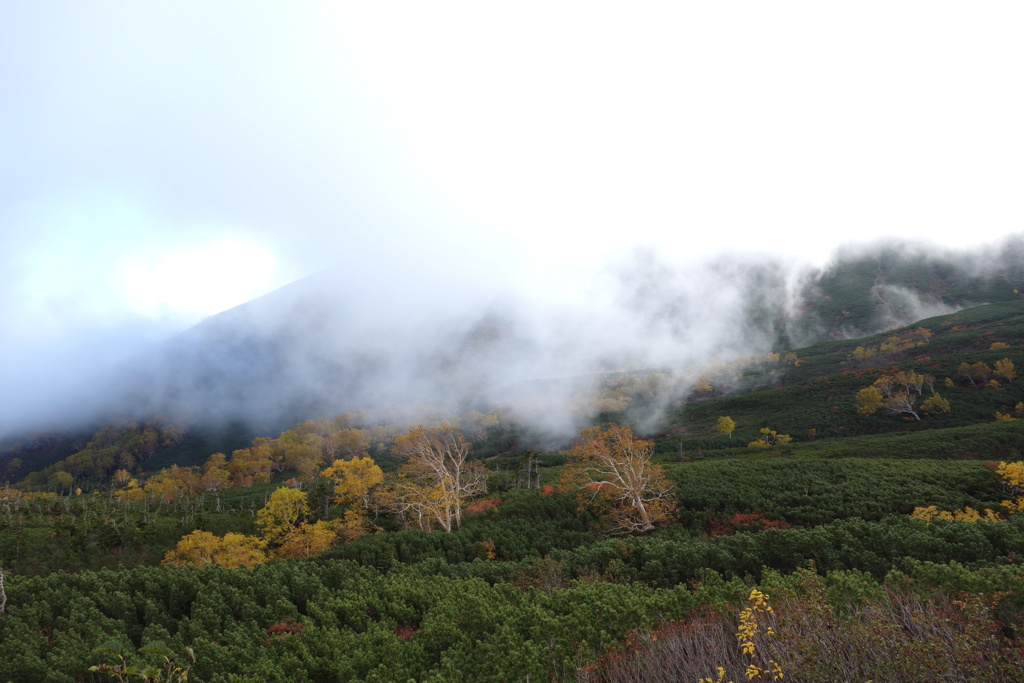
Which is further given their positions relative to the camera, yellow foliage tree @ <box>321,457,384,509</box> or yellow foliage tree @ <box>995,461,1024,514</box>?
yellow foliage tree @ <box>321,457,384,509</box>

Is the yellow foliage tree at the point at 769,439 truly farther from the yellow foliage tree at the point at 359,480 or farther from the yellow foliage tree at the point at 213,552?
the yellow foliage tree at the point at 213,552

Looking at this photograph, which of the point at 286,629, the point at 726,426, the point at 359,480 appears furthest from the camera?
the point at 726,426

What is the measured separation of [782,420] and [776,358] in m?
82.8

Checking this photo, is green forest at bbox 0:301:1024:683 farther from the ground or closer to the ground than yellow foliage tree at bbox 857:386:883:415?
farther from the ground

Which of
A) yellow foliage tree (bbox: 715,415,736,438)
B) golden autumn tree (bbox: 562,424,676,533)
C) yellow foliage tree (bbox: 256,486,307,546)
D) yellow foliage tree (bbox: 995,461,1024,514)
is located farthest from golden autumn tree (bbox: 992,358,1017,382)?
yellow foliage tree (bbox: 256,486,307,546)

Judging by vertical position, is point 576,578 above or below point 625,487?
above

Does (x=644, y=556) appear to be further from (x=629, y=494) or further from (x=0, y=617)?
(x=0, y=617)

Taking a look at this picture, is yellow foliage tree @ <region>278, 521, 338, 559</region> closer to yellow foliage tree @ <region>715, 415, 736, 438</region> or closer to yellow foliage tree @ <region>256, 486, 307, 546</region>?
yellow foliage tree @ <region>256, 486, 307, 546</region>

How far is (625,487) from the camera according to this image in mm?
26672

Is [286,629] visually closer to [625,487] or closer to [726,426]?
[625,487]

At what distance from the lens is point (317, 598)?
14828mm

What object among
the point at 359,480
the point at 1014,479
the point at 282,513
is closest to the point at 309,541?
the point at 282,513

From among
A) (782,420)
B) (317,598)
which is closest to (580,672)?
(317,598)

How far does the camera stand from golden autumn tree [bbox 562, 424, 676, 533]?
26438mm
